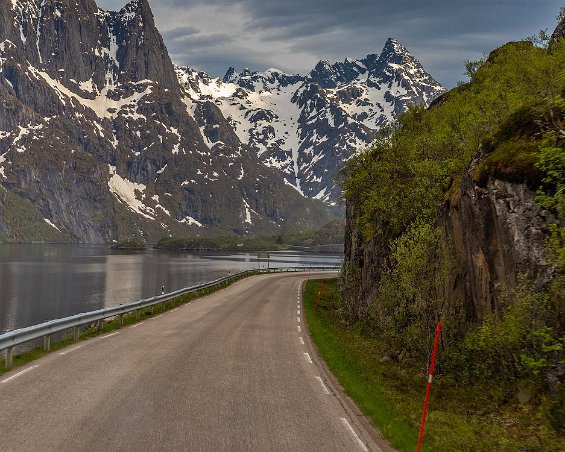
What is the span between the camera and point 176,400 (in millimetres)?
11766

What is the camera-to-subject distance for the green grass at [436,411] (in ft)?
35.9

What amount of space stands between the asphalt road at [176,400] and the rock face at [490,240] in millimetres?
5699

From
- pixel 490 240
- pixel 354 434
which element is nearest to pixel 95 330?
pixel 490 240

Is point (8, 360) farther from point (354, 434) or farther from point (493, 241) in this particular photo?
point (493, 241)

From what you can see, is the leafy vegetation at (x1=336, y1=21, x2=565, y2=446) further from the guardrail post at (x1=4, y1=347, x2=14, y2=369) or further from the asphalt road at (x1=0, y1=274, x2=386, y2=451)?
the guardrail post at (x1=4, y1=347, x2=14, y2=369)

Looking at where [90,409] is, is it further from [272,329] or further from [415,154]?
[415,154]

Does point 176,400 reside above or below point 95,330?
above

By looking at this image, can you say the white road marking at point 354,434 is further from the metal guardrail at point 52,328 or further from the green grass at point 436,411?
the metal guardrail at point 52,328

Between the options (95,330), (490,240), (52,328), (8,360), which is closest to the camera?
(8,360)

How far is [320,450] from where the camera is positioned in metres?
9.29

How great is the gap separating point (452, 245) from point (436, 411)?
7.91 meters

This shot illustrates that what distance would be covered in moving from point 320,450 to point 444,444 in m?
2.93

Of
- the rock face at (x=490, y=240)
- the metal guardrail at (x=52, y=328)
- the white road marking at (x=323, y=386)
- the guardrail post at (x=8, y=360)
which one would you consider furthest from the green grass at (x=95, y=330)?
the rock face at (x=490, y=240)

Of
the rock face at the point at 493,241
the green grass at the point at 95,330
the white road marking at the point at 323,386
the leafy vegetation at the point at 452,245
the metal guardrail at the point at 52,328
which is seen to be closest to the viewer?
the leafy vegetation at the point at 452,245
